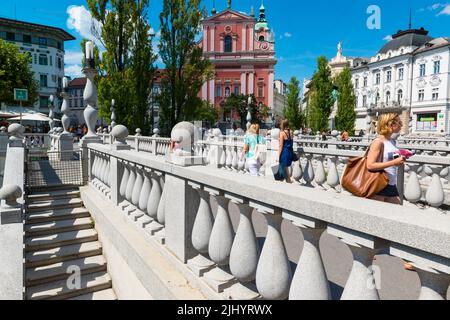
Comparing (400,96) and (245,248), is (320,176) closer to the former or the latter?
(245,248)

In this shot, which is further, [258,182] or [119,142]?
[119,142]

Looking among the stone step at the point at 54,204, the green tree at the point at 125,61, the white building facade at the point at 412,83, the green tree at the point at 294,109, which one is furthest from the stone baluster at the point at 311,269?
the white building facade at the point at 412,83

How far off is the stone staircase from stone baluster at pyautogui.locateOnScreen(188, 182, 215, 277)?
2483mm

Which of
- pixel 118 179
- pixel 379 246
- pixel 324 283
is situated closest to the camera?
pixel 379 246

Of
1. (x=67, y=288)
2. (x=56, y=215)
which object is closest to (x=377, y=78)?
(x=56, y=215)

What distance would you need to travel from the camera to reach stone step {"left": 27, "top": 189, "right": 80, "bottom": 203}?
6.51 metres

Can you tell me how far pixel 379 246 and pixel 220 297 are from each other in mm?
1377

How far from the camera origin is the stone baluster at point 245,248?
2.30m

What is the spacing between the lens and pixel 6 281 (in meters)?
3.55

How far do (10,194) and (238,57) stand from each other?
62620 mm

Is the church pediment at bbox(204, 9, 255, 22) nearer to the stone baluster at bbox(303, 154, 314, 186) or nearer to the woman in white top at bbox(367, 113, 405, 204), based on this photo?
the stone baluster at bbox(303, 154, 314, 186)

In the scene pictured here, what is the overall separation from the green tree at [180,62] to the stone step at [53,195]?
584 inches

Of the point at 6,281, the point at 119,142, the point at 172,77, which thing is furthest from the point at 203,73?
the point at 6,281
